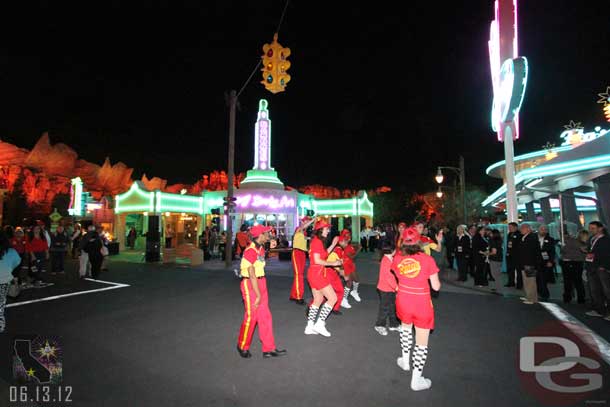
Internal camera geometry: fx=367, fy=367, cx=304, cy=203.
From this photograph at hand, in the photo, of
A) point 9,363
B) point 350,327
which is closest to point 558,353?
point 350,327

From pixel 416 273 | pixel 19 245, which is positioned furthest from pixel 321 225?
pixel 19 245

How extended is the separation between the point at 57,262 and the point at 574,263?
624 inches

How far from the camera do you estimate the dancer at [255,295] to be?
448 centimetres

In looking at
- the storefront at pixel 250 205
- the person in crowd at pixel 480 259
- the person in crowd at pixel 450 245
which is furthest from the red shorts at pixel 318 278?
the storefront at pixel 250 205

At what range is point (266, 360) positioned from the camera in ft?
15.2

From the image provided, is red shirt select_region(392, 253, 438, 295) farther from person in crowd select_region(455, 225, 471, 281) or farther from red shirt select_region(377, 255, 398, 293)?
person in crowd select_region(455, 225, 471, 281)

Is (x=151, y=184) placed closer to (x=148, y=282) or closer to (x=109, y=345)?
(x=148, y=282)

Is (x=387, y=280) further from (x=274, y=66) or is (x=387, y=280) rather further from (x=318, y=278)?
(x=274, y=66)

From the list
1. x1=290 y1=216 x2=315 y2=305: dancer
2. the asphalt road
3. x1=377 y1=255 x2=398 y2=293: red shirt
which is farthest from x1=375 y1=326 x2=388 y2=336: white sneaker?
x1=290 y1=216 x2=315 y2=305: dancer

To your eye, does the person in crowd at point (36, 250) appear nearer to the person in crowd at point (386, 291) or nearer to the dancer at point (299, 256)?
the dancer at point (299, 256)

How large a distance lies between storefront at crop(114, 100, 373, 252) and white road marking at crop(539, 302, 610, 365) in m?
16.4

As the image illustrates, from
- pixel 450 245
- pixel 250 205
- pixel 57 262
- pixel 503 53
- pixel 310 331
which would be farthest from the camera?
pixel 250 205

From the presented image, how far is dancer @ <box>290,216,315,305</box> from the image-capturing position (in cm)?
738

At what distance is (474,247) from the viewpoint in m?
10.5
